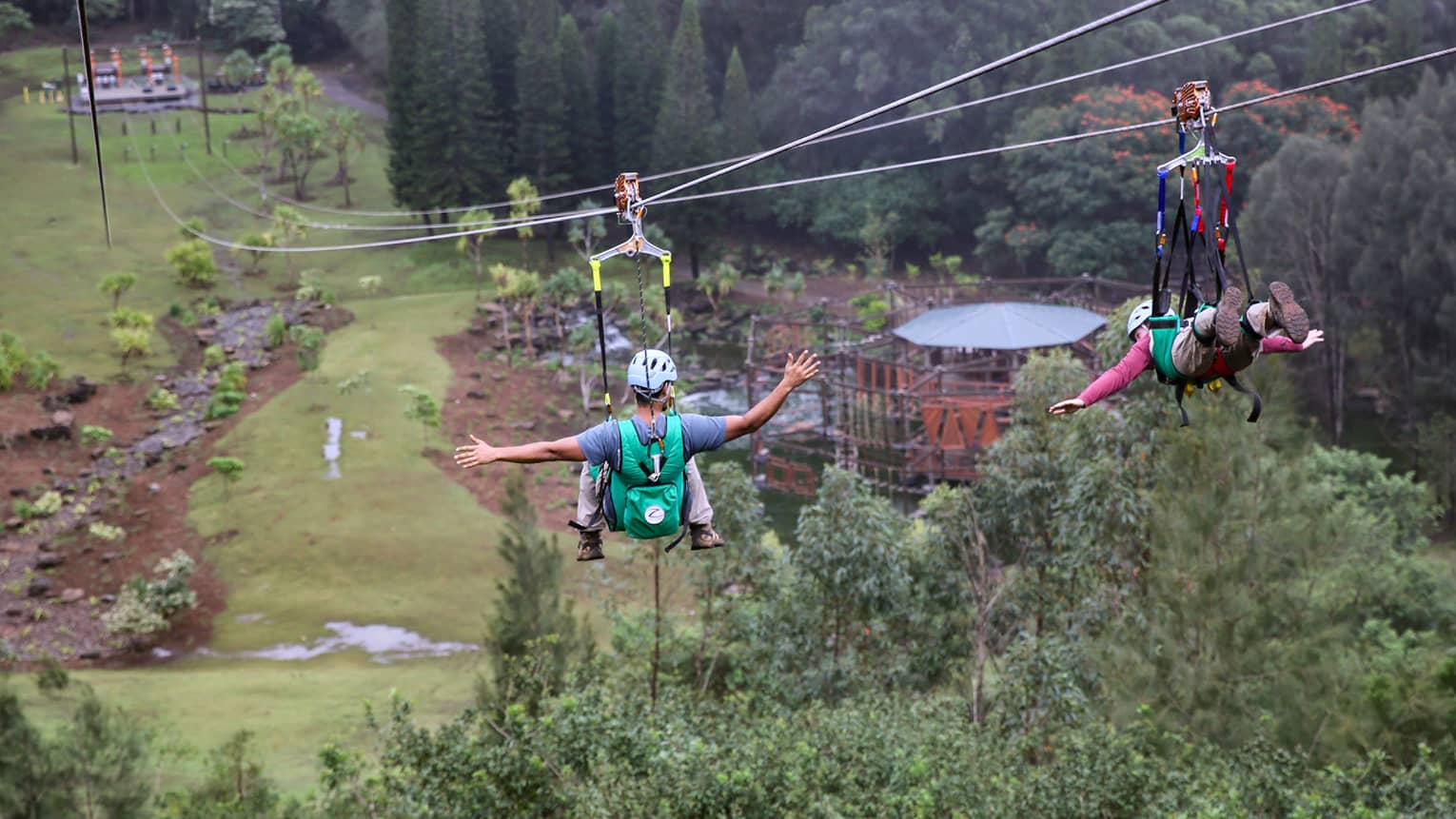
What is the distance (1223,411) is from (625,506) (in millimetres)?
11369

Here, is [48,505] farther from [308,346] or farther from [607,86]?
[607,86]

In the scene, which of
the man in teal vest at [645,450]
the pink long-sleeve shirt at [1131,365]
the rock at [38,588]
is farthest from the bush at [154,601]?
the pink long-sleeve shirt at [1131,365]

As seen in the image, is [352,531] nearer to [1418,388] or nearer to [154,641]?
[154,641]

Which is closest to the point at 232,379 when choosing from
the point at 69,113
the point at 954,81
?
the point at 69,113

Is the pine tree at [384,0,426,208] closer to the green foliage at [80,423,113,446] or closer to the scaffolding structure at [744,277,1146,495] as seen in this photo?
the scaffolding structure at [744,277,1146,495]

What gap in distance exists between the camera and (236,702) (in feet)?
69.1

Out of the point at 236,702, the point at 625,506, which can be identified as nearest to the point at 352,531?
the point at 236,702

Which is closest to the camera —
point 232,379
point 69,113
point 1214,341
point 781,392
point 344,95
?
point 781,392

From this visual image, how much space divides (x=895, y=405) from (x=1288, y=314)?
25.9 meters

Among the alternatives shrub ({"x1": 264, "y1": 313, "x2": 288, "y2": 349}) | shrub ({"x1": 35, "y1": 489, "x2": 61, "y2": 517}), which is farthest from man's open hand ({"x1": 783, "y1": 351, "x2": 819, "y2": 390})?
shrub ({"x1": 264, "y1": 313, "x2": 288, "y2": 349})

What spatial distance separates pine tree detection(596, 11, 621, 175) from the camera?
47438mm

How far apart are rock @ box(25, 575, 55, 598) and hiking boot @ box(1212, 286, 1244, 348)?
2484 centimetres

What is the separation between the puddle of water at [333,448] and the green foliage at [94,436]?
4855 mm

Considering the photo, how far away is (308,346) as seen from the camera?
3594 cm
